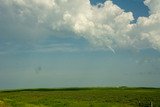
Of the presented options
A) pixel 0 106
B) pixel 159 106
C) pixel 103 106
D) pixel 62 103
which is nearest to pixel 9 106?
pixel 0 106

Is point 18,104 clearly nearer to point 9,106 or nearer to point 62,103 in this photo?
point 9,106

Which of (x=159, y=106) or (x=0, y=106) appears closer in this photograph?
(x=0, y=106)

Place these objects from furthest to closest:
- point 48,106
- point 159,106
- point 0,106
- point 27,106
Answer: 1. point 159,106
2. point 48,106
3. point 27,106
4. point 0,106

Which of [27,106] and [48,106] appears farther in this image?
[48,106]

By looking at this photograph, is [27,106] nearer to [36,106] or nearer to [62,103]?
[36,106]

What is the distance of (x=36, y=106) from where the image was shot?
Result: 1617 inches

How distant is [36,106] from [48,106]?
96.2 inches

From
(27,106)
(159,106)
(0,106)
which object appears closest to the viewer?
(0,106)

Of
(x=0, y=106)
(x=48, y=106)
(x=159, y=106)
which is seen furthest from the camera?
(x=159, y=106)

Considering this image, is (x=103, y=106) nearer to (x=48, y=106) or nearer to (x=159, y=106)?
Answer: (x=48, y=106)

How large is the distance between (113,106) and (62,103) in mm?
6610

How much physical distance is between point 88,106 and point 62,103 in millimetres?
3489

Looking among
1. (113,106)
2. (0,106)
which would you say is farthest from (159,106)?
(0,106)

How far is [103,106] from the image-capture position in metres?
44.5
